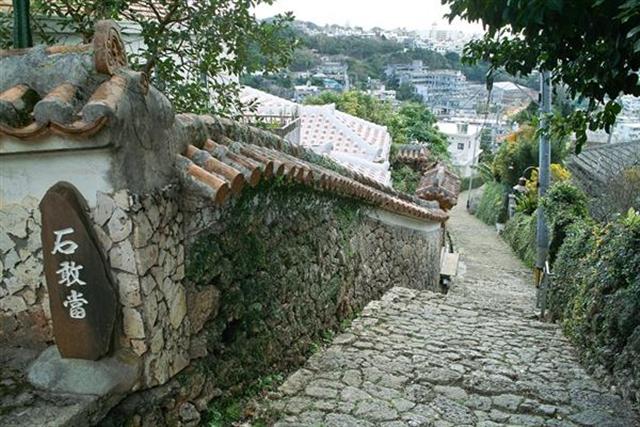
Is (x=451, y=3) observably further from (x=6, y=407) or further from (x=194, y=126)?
(x=6, y=407)

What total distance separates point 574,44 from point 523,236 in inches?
691

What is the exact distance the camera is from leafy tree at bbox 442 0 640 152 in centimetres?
306

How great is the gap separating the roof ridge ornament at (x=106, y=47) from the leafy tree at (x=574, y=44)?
2030 mm

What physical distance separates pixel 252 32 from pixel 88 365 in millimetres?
4167

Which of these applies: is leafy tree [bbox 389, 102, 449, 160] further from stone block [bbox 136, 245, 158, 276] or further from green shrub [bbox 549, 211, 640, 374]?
stone block [bbox 136, 245, 158, 276]

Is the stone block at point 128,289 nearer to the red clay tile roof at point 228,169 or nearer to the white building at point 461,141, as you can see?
the red clay tile roof at point 228,169

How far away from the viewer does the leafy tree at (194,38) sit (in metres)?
5.04

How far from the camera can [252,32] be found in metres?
5.81

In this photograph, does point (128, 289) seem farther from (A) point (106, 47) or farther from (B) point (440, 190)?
(B) point (440, 190)

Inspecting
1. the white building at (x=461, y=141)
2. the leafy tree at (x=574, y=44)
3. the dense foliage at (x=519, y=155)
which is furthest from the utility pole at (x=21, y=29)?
the white building at (x=461, y=141)

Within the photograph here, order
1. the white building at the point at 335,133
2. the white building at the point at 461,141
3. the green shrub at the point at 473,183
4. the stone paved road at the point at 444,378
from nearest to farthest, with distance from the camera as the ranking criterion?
the stone paved road at the point at 444,378 → the white building at the point at 335,133 → the green shrub at the point at 473,183 → the white building at the point at 461,141

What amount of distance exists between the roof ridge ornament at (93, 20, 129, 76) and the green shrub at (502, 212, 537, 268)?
668 inches

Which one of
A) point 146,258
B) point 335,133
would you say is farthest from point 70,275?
point 335,133

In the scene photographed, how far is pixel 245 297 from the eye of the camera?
375cm
